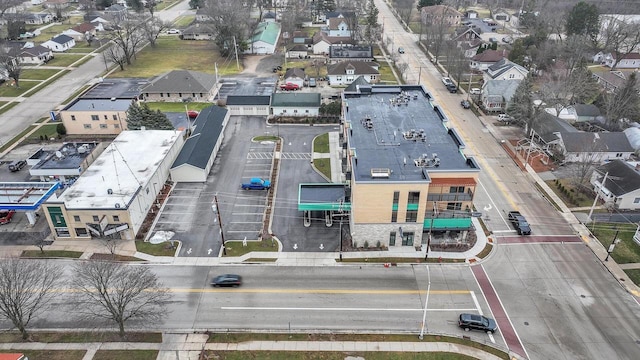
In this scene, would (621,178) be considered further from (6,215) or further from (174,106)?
(6,215)

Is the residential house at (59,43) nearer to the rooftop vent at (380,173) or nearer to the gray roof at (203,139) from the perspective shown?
the gray roof at (203,139)

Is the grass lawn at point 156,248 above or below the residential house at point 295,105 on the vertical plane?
below

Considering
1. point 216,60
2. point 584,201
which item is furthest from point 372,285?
point 216,60

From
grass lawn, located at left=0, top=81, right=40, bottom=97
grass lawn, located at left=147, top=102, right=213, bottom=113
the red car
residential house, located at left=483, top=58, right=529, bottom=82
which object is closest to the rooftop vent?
the red car

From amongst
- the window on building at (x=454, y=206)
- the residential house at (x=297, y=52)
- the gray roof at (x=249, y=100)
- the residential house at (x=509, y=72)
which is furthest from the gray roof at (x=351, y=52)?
the window on building at (x=454, y=206)

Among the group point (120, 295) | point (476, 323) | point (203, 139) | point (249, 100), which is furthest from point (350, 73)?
point (120, 295)
